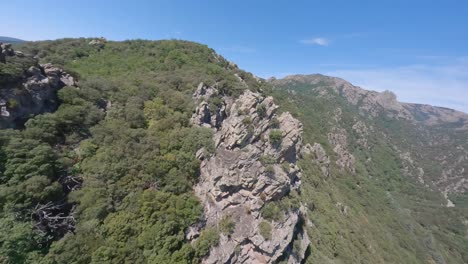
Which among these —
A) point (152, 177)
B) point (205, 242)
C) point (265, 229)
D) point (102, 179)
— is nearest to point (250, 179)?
point (265, 229)

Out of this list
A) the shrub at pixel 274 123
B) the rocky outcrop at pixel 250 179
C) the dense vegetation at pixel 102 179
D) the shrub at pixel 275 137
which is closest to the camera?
the dense vegetation at pixel 102 179

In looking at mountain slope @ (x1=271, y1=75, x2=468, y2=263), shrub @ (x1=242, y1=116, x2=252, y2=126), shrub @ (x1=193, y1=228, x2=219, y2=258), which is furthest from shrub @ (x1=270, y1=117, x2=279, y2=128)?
shrub @ (x1=193, y1=228, x2=219, y2=258)

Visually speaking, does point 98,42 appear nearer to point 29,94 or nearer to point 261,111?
point 29,94

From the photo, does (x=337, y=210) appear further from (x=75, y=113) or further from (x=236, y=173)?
(x=75, y=113)

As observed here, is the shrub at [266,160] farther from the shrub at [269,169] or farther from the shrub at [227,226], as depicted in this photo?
the shrub at [227,226]

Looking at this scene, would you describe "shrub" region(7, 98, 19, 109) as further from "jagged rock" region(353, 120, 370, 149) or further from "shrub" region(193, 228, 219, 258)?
"jagged rock" region(353, 120, 370, 149)

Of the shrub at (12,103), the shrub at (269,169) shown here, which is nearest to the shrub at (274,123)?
the shrub at (269,169)
